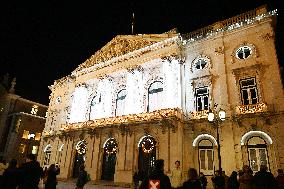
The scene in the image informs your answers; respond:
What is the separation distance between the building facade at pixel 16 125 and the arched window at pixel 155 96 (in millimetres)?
29640

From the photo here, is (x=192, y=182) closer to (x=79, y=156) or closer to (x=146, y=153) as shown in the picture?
(x=146, y=153)

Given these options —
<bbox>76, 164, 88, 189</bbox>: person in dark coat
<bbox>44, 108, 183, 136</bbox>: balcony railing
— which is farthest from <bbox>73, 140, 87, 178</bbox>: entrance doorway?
<bbox>76, 164, 88, 189</bbox>: person in dark coat

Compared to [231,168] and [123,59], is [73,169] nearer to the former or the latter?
[123,59]

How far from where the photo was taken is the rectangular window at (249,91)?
793 inches

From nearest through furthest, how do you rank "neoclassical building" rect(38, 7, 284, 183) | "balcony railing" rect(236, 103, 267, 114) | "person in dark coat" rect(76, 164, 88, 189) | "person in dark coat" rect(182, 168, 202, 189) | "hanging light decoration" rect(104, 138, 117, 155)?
"person in dark coat" rect(182, 168, 202, 189), "person in dark coat" rect(76, 164, 88, 189), "balcony railing" rect(236, 103, 267, 114), "neoclassical building" rect(38, 7, 284, 183), "hanging light decoration" rect(104, 138, 117, 155)

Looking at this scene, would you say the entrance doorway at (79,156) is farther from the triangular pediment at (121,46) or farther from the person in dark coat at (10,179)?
the person in dark coat at (10,179)

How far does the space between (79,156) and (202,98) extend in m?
15.4

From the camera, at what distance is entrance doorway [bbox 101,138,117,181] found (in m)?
24.9

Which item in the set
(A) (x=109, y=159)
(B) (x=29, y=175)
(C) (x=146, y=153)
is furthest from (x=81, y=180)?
(A) (x=109, y=159)

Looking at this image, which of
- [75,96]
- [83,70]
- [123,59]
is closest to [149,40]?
[123,59]

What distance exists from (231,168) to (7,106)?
41.6 m

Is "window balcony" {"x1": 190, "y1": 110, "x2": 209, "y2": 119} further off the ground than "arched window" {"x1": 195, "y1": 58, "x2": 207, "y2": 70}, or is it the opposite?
"arched window" {"x1": 195, "y1": 58, "x2": 207, "y2": 70}

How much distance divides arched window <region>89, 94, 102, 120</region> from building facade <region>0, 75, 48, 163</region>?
2119 centimetres

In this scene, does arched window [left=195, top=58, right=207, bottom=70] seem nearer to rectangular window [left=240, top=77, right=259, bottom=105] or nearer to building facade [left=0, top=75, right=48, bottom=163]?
rectangular window [left=240, top=77, right=259, bottom=105]
